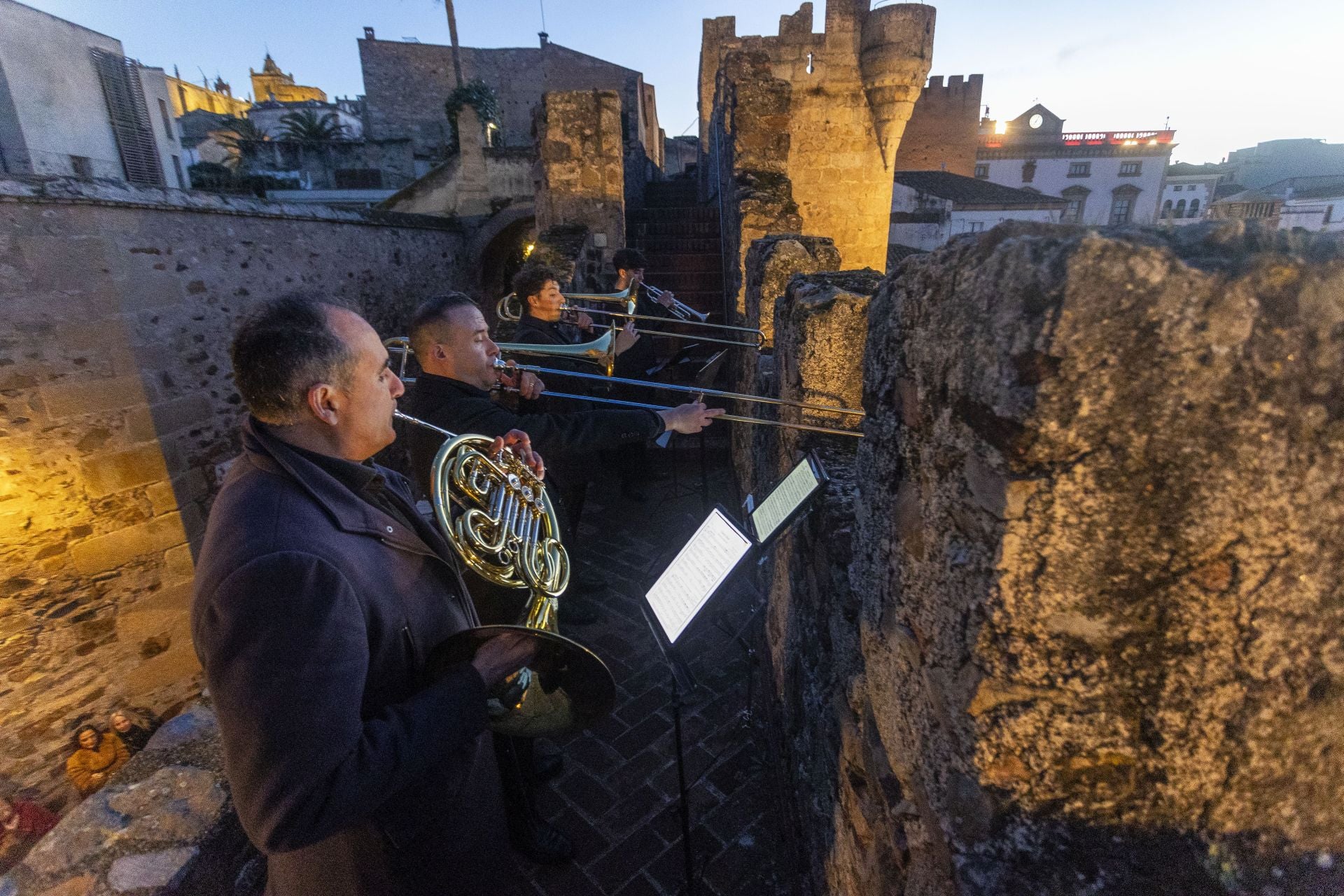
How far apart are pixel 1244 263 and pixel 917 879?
1.30 meters

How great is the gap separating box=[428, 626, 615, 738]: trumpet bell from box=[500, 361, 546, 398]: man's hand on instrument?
7.09 ft

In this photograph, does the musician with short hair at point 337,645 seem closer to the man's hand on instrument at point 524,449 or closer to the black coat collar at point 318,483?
the black coat collar at point 318,483

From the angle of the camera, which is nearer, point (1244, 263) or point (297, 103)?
point (1244, 263)

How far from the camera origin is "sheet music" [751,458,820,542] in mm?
2297

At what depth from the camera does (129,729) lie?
19.5 ft

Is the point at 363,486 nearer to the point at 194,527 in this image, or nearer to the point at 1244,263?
the point at 1244,263

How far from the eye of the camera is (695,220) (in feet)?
35.4

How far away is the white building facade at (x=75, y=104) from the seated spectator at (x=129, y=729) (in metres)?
10.9

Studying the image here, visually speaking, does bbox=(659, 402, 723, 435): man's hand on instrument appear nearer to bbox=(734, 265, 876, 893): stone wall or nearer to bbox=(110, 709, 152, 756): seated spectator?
bbox=(734, 265, 876, 893): stone wall

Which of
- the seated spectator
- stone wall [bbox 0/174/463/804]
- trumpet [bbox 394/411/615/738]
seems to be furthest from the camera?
the seated spectator

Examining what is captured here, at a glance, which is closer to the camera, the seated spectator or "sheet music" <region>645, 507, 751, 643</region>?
"sheet music" <region>645, 507, 751, 643</region>

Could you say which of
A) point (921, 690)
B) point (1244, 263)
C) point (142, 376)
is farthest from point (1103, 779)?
point (142, 376)

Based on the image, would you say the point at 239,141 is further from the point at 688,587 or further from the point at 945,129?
the point at 945,129

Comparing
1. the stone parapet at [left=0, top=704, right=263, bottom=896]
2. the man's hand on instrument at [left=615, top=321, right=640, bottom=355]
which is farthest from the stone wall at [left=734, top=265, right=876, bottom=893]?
the stone parapet at [left=0, top=704, right=263, bottom=896]
